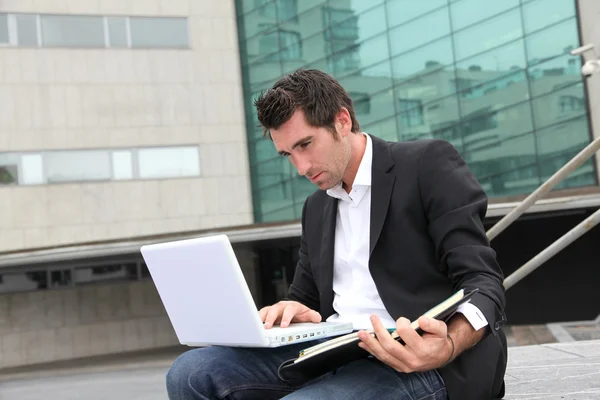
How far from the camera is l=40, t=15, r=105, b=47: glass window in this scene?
2408cm

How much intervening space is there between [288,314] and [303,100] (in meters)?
0.77

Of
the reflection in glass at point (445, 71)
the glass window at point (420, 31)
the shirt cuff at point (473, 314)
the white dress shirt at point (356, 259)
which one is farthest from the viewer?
the glass window at point (420, 31)

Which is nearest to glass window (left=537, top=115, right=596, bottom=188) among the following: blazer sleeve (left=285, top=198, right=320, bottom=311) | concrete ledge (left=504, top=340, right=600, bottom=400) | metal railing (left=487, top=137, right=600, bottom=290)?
metal railing (left=487, top=137, right=600, bottom=290)

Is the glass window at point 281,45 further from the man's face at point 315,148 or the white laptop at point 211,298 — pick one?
the white laptop at point 211,298

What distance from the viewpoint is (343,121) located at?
2508 mm

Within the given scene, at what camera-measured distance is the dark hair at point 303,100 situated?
2.41 meters

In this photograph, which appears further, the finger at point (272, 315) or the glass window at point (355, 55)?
the glass window at point (355, 55)

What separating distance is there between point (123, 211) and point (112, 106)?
369 cm

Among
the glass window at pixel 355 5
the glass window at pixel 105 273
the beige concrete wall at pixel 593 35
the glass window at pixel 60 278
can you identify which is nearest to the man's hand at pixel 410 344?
the beige concrete wall at pixel 593 35

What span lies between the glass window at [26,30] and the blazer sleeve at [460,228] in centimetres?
2407

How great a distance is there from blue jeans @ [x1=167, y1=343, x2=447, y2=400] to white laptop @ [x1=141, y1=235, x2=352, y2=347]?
0.09 m

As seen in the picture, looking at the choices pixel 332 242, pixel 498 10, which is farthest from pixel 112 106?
pixel 332 242

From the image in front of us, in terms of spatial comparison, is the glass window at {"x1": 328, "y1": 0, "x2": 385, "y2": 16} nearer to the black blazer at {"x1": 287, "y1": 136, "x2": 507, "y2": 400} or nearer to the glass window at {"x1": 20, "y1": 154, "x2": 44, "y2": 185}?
the glass window at {"x1": 20, "y1": 154, "x2": 44, "y2": 185}

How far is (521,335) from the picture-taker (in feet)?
46.9
